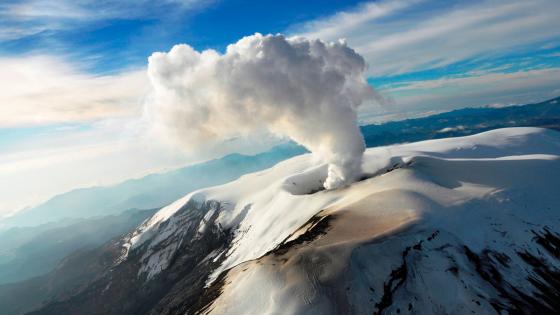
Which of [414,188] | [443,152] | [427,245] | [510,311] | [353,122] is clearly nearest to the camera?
[510,311]

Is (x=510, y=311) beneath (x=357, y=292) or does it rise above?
beneath

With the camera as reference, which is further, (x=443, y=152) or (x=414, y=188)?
(x=443, y=152)

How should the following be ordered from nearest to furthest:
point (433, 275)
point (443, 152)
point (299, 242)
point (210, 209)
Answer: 1. point (433, 275)
2. point (299, 242)
3. point (443, 152)
4. point (210, 209)

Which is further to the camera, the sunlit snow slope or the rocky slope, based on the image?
the rocky slope

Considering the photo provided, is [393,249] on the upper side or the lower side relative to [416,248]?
upper

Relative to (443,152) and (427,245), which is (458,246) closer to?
(427,245)

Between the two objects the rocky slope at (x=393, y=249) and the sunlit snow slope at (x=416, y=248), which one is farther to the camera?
the rocky slope at (x=393, y=249)

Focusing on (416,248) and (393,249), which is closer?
(393,249)

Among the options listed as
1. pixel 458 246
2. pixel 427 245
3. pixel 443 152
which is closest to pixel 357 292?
pixel 427 245
